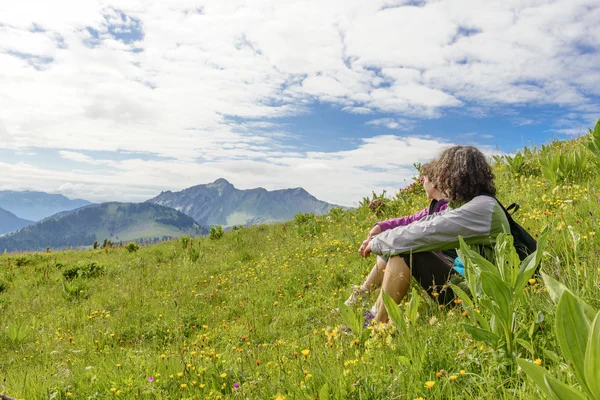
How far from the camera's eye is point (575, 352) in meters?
1.38

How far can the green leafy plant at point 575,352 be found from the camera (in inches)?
48.8

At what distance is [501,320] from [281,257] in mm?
6789

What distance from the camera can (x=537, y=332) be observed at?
2.31 metres

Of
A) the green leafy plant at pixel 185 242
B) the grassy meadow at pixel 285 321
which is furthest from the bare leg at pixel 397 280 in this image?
the green leafy plant at pixel 185 242

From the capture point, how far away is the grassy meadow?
2.26 m

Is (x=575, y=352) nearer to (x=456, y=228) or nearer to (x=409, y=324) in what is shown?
(x=409, y=324)

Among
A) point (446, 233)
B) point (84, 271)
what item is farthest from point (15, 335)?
point (446, 233)

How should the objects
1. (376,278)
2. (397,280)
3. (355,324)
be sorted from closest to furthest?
(355,324) → (397,280) → (376,278)

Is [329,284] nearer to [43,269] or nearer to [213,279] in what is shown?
[213,279]

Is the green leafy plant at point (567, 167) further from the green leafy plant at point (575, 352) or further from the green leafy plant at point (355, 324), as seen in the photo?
the green leafy plant at point (575, 352)

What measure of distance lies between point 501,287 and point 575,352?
646mm

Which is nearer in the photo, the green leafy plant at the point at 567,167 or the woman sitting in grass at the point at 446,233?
the woman sitting in grass at the point at 446,233

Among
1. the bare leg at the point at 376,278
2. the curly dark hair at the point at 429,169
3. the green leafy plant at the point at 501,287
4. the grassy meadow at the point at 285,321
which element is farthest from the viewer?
the bare leg at the point at 376,278

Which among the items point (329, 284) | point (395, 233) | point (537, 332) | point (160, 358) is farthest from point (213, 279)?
point (537, 332)
